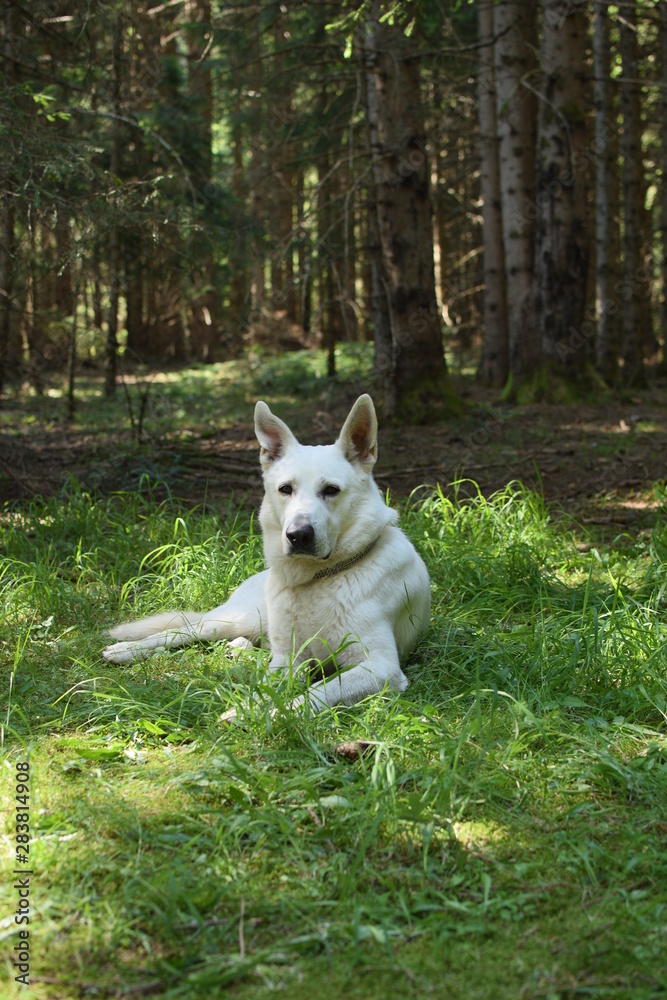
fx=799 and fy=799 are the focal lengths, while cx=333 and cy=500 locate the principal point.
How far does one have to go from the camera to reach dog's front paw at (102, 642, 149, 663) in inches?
159

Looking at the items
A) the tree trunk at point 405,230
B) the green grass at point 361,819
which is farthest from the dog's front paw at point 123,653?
the tree trunk at point 405,230

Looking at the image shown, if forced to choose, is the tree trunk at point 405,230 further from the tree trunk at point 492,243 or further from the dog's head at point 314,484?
the dog's head at point 314,484

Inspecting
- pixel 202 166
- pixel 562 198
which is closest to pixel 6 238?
pixel 562 198

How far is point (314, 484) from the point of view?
3.66 m

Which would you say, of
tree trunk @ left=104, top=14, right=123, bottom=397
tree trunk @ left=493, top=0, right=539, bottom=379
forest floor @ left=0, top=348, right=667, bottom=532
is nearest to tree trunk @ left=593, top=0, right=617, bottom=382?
forest floor @ left=0, top=348, right=667, bottom=532

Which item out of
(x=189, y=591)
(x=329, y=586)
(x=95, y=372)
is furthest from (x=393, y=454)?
(x=95, y=372)

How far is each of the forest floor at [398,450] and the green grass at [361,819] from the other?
2469 mm

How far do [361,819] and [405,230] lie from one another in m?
7.41

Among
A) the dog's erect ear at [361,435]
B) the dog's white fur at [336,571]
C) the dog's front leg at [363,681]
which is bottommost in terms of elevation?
the dog's front leg at [363,681]

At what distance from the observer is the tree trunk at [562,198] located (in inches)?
395

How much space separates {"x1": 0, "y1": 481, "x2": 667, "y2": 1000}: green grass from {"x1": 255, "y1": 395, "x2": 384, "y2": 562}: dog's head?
0.63 m

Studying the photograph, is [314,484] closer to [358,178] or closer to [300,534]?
[300,534]

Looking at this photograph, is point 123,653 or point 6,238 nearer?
point 123,653

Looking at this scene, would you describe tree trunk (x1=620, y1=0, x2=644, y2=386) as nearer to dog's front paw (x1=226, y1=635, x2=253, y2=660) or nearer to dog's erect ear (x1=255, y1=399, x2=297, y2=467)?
dog's erect ear (x1=255, y1=399, x2=297, y2=467)
